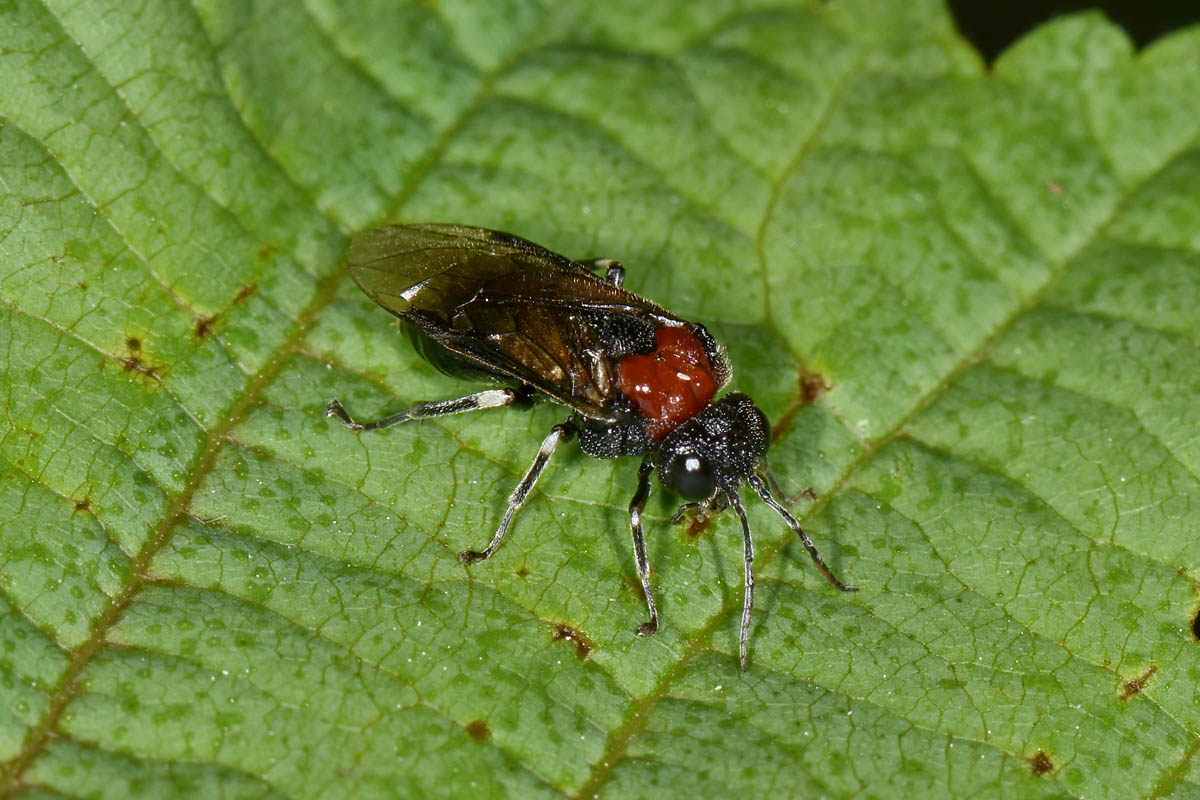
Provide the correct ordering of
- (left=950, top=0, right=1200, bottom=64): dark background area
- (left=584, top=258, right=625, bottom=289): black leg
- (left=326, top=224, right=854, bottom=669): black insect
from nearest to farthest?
(left=326, top=224, right=854, bottom=669): black insect
(left=584, top=258, right=625, bottom=289): black leg
(left=950, top=0, right=1200, bottom=64): dark background area

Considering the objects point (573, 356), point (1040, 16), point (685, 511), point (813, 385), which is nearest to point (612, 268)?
point (573, 356)

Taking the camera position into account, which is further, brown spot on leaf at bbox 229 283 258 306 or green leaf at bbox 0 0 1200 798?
brown spot on leaf at bbox 229 283 258 306

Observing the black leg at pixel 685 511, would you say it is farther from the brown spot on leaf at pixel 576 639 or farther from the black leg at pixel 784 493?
the brown spot on leaf at pixel 576 639

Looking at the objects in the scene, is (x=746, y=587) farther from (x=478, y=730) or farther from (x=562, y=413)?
(x=562, y=413)

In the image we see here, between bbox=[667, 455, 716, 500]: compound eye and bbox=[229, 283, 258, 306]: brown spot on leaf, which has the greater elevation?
bbox=[667, 455, 716, 500]: compound eye

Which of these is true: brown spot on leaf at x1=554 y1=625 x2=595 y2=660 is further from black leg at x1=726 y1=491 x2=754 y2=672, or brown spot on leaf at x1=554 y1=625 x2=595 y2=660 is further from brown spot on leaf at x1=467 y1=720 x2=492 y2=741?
black leg at x1=726 y1=491 x2=754 y2=672

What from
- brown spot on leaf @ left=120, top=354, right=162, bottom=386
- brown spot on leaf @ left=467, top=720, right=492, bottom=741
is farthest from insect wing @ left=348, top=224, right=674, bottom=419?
brown spot on leaf @ left=467, top=720, right=492, bottom=741

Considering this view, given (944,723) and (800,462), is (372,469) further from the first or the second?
(944,723)
